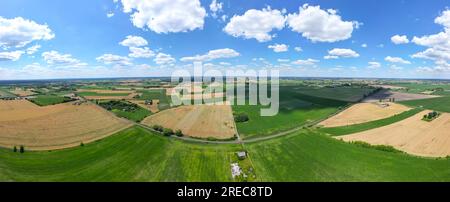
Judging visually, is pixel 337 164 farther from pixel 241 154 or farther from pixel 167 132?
pixel 167 132

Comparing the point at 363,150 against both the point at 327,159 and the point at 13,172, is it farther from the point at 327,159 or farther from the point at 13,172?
the point at 13,172

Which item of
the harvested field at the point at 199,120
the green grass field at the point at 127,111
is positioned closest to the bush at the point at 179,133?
the harvested field at the point at 199,120

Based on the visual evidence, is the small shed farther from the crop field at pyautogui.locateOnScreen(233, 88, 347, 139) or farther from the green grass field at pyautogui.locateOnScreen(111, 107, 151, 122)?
the green grass field at pyautogui.locateOnScreen(111, 107, 151, 122)

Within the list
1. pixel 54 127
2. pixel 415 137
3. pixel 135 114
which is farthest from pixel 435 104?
pixel 54 127

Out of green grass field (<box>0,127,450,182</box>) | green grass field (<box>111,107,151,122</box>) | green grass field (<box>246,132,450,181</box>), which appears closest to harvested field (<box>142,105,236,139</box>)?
green grass field (<box>111,107,151,122</box>)
